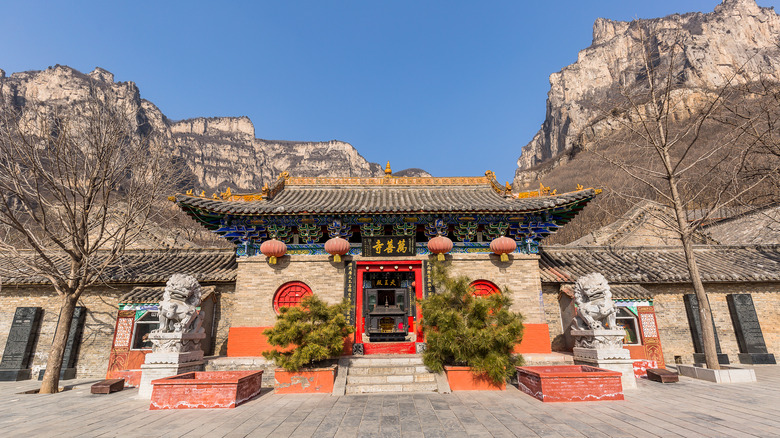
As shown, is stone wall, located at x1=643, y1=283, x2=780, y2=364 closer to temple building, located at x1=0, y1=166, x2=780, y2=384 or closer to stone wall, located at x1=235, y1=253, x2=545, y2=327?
temple building, located at x1=0, y1=166, x2=780, y2=384

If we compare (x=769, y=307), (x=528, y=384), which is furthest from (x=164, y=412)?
(x=769, y=307)

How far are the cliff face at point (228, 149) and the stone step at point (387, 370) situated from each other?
296 feet

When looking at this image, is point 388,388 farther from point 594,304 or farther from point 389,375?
point 594,304

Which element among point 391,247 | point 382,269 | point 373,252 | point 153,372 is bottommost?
point 153,372

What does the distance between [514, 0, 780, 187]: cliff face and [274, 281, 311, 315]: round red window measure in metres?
52.4

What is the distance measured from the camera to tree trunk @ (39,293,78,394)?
804cm

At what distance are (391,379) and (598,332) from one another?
190 inches

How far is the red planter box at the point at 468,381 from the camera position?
24.5 ft

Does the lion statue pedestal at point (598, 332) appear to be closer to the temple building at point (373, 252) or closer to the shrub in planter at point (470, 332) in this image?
the temple building at point (373, 252)

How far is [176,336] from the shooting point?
7.88 metres

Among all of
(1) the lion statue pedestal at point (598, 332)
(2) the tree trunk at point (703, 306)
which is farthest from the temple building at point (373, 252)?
(2) the tree trunk at point (703, 306)

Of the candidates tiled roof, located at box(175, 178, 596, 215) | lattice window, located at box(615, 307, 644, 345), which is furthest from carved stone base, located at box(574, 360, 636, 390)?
tiled roof, located at box(175, 178, 596, 215)

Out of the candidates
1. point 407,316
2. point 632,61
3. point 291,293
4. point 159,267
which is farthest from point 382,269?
point 632,61

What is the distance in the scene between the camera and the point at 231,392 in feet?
20.5
